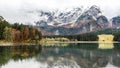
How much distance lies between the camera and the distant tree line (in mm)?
119375

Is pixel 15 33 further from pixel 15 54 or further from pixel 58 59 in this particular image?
pixel 58 59

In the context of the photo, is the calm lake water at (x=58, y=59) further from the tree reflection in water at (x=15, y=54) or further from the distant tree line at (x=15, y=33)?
the distant tree line at (x=15, y=33)

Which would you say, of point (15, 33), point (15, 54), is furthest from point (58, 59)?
point (15, 33)

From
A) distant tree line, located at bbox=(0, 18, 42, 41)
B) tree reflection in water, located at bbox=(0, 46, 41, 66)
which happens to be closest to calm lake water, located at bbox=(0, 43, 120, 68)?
tree reflection in water, located at bbox=(0, 46, 41, 66)

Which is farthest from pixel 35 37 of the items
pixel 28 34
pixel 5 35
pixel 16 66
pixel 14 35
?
pixel 16 66

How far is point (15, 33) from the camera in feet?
422

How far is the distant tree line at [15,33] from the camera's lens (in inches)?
4700

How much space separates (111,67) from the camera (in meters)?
38.8

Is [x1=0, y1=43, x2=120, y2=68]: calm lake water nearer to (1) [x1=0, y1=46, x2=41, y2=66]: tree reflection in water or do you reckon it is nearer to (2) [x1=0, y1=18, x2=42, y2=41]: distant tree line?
(1) [x1=0, y1=46, x2=41, y2=66]: tree reflection in water

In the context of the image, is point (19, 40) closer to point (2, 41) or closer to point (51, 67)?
point (2, 41)

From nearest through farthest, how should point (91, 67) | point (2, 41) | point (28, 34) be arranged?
point (91, 67) → point (2, 41) → point (28, 34)

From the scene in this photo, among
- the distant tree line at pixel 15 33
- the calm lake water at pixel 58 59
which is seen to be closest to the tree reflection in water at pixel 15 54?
the calm lake water at pixel 58 59

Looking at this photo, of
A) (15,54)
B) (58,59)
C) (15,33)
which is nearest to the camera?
(58,59)

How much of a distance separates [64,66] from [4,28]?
270 ft
